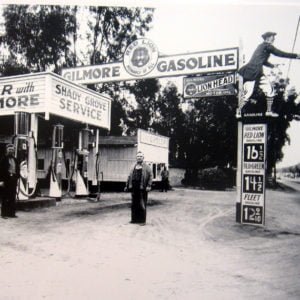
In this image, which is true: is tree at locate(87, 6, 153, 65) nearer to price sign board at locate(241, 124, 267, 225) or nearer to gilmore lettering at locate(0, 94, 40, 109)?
gilmore lettering at locate(0, 94, 40, 109)

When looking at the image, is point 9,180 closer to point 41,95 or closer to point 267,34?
point 41,95

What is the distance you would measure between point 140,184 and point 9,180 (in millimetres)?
2158

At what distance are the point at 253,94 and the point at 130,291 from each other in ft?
12.3

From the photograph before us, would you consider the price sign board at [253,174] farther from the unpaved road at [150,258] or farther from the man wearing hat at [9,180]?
the man wearing hat at [9,180]

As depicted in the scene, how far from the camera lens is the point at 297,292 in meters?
3.56

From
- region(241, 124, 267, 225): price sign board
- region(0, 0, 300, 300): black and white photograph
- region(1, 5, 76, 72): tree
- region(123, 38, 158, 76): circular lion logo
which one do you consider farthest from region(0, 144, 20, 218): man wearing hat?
region(1, 5, 76, 72): tree

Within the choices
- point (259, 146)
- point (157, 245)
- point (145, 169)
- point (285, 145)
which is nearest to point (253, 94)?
point (259, 146)

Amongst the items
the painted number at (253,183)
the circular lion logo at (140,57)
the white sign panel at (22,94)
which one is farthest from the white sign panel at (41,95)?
the painted number at (253,183)

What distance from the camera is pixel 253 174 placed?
6555 millimetres

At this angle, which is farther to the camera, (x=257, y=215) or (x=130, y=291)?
(x=257, y=215)

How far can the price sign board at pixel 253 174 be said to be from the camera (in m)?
6.48

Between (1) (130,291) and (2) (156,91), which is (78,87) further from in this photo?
(1) (130,291)

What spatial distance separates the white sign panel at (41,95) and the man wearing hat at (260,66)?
4.29 meters

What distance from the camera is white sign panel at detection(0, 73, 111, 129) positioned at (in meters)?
8.92
